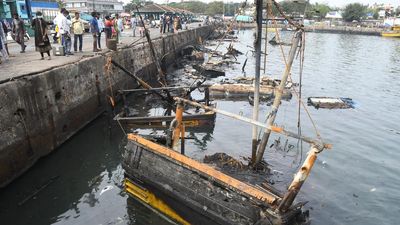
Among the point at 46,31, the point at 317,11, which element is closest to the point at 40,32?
the point at 46,31

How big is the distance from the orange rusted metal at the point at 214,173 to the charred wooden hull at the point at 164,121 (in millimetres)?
4834

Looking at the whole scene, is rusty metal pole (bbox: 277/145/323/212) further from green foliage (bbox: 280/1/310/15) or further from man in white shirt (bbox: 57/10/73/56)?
man in white shirt (bbox: 57/10/73/56)

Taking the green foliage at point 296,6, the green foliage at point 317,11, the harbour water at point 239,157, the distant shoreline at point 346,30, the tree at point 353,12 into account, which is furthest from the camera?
the tree at point 353,12

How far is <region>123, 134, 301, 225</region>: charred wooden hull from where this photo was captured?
21.1 ft

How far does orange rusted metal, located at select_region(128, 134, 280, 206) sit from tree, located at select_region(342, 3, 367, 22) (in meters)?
118

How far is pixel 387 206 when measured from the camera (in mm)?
10039

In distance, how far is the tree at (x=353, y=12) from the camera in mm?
109875

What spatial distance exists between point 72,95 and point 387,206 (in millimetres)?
12153

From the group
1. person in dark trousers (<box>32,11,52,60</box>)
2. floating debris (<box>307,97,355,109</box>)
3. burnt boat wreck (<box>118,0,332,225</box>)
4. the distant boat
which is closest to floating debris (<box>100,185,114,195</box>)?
burnt boat wreck (<box>118,0,332,225</box>)

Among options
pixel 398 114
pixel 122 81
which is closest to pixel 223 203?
pixel 122 81

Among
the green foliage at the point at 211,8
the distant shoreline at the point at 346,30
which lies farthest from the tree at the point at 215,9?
the distant shoreline at the point at 346,30

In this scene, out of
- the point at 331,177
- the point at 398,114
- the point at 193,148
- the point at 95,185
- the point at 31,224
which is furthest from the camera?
the point at 398,114

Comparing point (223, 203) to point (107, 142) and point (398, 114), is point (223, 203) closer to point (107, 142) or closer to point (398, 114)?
point (107, 142)

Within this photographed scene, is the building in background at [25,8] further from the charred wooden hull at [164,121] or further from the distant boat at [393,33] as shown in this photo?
the distant boat at [393,33]
